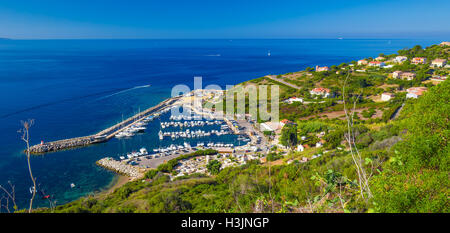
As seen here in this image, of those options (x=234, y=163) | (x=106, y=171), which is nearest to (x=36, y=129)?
(x=106, y=171)

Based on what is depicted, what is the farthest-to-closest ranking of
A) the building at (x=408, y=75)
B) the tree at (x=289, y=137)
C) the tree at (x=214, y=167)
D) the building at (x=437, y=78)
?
the building at (x=408, y=75) → the building at (x=437, y=78) → the tree at (x=289, y=137) → the tree at (x=214, y=167)

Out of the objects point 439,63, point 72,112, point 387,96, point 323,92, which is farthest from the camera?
point 439,63

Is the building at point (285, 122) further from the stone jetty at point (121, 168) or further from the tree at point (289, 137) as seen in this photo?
the stone jetty at point (121, 168)

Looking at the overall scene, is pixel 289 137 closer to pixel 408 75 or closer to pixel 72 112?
pixel 408 75

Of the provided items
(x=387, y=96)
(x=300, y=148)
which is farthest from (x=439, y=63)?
(x=300, y=148)

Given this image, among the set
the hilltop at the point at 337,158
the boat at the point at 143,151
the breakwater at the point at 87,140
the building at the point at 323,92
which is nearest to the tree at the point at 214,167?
the hilltop at the point at 337,158

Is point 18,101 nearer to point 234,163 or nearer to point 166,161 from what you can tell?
point 166,161
